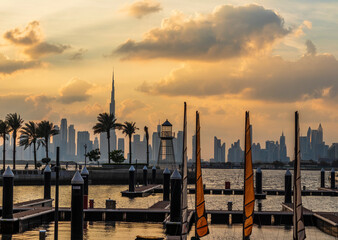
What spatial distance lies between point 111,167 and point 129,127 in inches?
776

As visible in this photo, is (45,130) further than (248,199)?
Yes

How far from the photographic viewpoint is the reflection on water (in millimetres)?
40844

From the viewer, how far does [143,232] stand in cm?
4284

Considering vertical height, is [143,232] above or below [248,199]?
below

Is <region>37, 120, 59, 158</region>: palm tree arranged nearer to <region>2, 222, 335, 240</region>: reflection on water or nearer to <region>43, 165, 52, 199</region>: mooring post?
<region>43, 165, 52, 199</region>: mooring post

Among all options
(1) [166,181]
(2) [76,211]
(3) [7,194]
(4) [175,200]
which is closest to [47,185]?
(1) [166,181]

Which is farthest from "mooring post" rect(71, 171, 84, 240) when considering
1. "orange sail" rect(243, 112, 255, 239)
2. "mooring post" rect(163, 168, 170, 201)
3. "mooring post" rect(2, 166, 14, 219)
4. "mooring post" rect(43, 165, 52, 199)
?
"mooring post" rect(43, 165, 52, 199)

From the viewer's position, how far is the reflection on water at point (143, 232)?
4084 cm

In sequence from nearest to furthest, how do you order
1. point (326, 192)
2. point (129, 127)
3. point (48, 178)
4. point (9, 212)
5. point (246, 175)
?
point (246, 175) → point (9, 212) → point (48, 178) → point (326, 192) → point (129, 127)

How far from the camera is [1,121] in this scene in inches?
5192

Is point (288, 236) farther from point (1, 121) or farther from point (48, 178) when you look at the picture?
point (1, 121)

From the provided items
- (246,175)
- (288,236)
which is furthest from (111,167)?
(246,175)

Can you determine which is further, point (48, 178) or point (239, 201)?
point (239, 201)

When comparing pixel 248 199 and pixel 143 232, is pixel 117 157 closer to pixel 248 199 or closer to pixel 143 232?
pixel 143 232
